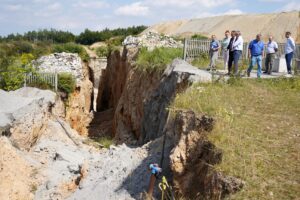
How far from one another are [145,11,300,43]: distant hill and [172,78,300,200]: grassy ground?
86.4 ft

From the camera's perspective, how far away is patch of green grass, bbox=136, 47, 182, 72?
1599 centimetres

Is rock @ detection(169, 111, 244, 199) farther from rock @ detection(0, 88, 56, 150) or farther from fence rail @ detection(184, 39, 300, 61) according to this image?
fence rail @ detection(184, 39, 300, 61)

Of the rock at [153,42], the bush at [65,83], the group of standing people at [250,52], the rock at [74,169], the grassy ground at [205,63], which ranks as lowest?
the rock at [74,169]

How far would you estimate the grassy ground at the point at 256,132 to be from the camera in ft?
18.3

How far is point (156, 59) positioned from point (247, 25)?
27.0 meters

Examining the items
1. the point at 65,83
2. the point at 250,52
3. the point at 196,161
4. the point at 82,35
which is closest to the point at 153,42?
the point at 65,83

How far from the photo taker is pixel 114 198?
8430 mm

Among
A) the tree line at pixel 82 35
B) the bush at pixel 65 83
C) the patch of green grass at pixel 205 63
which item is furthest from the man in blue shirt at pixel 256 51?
the tree line at pixel 82 35

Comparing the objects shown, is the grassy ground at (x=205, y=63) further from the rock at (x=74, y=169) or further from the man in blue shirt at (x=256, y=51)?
the rock at (x=74, y=169)

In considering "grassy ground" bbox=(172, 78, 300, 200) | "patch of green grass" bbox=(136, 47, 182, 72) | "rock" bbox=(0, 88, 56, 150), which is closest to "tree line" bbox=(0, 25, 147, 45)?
"patch of green grass" bbox=(136, 47, 182, 72)

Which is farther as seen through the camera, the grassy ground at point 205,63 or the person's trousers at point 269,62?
the grassy ground at point 205,63

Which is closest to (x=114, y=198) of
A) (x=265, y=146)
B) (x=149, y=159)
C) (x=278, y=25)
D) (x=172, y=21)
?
(x=149, y=159)

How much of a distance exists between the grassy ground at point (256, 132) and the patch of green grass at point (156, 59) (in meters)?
5.39

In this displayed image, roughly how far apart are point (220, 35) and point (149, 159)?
33.6 meters
